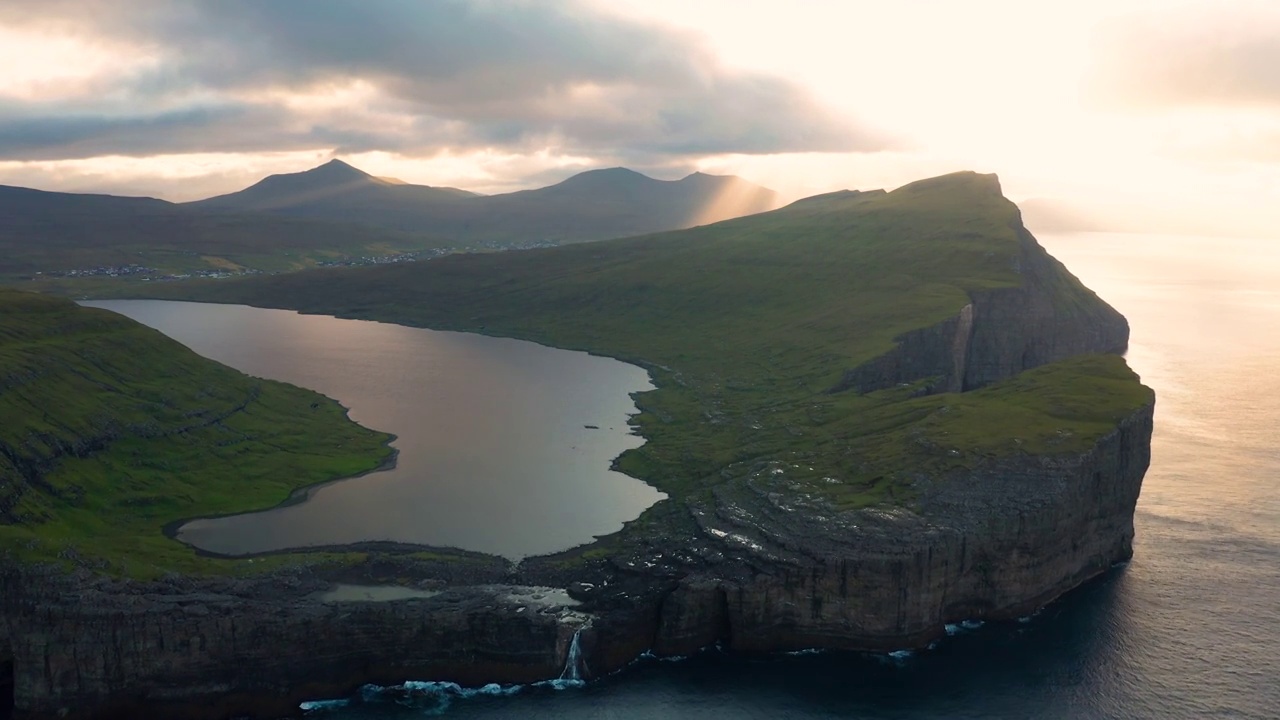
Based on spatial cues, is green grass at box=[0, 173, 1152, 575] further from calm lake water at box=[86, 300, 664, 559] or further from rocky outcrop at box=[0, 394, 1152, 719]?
rocky outcrop at box=[0, 394, 1152, 719]

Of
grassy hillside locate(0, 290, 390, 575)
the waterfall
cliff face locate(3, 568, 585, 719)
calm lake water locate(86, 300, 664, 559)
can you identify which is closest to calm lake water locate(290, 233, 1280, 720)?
the waterfall

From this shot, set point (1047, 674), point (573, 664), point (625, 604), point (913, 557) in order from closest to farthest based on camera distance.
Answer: point (573, 664)
point (1047, 674)
point (625, 604)
point (913, 557)

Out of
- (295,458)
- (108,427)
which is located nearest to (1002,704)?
(295,458)

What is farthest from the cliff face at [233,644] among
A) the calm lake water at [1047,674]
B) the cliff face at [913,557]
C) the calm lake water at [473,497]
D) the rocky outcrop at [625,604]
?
the calm lake water at [473,497]

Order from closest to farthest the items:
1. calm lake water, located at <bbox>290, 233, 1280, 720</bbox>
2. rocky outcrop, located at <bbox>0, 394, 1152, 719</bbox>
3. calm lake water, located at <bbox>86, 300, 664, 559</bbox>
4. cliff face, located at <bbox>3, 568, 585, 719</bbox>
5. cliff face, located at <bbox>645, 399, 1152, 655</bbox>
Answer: cliff face, located at <bbox>3, 568, 585, 719</bbox> → rocky outcrop, located at <bbox>0, 394, 1152, 719</bbox> → calm lake water, located at <bbox>290, 233, 1280, 720</bbox> → cliff face, located at <bbox>645, 399, 1152, 655</bbox> → calm lake water, located at <bbox>86, 300, 664, 559</bbox>

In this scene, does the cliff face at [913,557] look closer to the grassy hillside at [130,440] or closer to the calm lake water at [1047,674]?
the calm lake water at [1047,674]

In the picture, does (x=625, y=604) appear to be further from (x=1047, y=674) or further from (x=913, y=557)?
(x=1047, y=674)

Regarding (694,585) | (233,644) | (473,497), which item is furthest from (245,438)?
(694,585)

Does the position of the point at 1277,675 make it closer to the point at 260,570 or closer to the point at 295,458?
the point at 260,570
